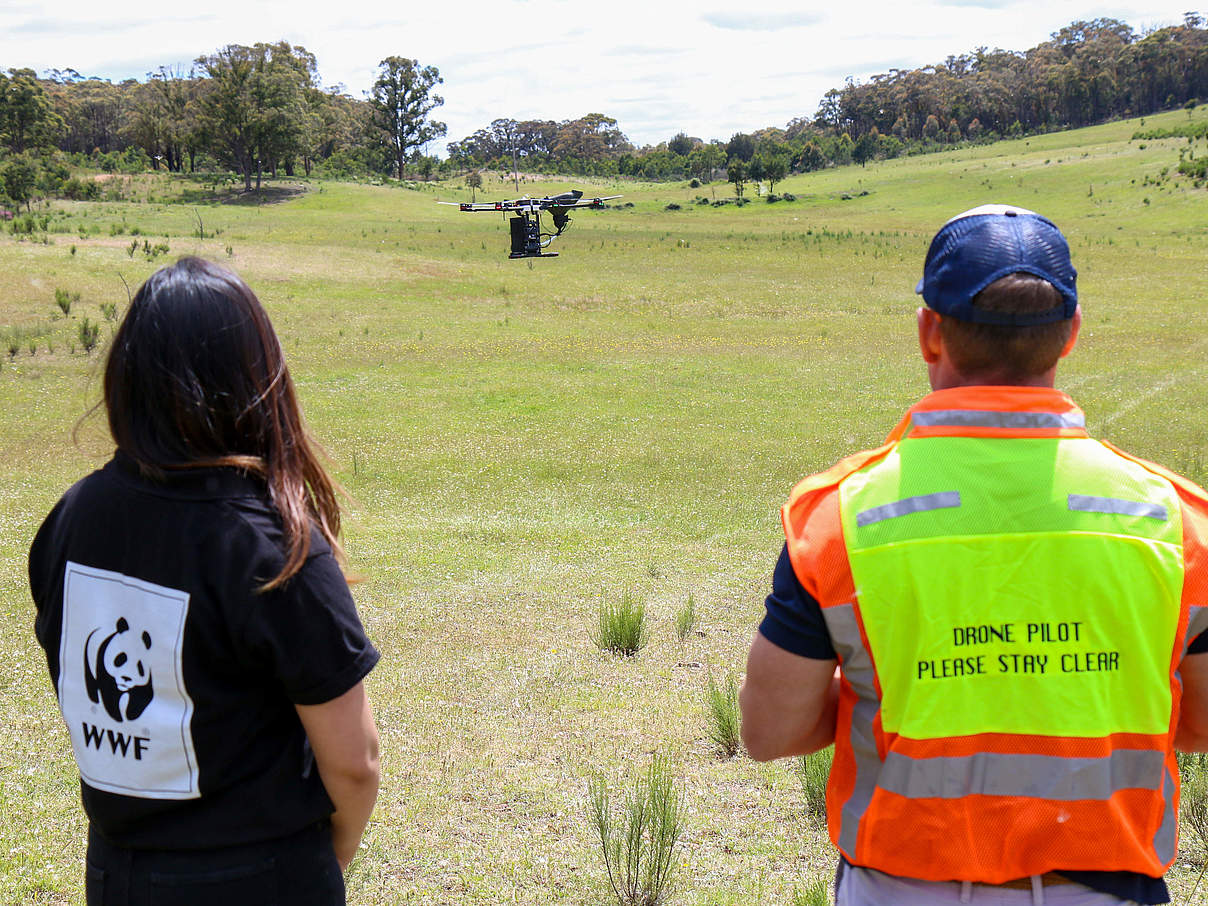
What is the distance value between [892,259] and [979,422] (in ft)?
124

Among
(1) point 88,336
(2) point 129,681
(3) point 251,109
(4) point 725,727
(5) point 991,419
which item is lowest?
(4) point 725,727

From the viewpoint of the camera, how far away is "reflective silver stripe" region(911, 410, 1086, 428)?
178 centimetres

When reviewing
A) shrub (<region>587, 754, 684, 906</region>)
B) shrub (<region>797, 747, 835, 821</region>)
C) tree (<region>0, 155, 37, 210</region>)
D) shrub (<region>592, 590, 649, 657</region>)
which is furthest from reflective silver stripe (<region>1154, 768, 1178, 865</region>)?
tree (<region>0, 155, 37, 210</region>)

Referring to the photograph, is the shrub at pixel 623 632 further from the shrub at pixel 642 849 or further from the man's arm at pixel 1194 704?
the man's arm at pixel 1194 704

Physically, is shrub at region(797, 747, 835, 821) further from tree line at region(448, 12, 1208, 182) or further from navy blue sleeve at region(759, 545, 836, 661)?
tree line at region(448, 12, 1208, 182)

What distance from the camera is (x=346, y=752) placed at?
1898 mm

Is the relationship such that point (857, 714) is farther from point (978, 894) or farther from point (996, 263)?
point (996, 263)

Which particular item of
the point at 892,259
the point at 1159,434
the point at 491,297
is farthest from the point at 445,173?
the point at 1159,434

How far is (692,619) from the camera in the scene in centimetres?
736

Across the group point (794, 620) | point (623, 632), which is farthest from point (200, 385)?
point (623, 632)

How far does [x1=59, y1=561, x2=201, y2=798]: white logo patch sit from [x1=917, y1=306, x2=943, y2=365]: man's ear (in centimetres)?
139

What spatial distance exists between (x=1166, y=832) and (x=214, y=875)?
1666 millimetres

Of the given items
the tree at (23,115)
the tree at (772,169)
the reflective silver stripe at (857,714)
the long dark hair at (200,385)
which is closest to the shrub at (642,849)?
the reflective silver stripe at (857,714)

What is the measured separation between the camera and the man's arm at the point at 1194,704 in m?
1.85
